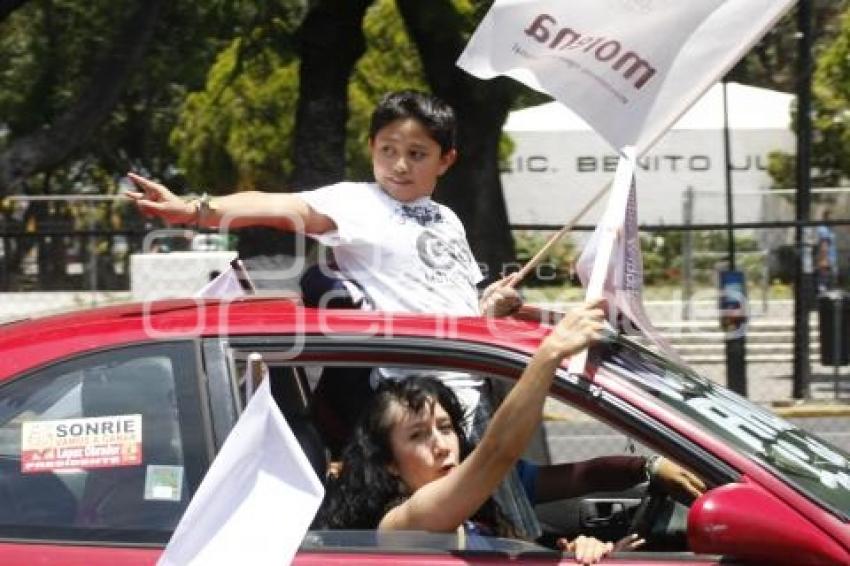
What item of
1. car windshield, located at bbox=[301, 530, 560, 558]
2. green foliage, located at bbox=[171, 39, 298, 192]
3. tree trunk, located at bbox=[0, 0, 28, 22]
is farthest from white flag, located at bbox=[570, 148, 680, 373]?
green foliage, located at bbox=[171, 39, 298, 192]

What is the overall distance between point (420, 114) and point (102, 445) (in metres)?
1.33

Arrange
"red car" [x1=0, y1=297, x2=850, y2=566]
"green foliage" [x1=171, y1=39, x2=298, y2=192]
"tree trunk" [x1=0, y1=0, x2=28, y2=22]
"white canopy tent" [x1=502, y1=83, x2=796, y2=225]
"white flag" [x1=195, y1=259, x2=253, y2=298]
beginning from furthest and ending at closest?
"green foliage" [x1=171, y1=39, x2=298, y2=192] → "white canopy tent" [x1=502, y1=83, x2=796, y2=225] → "tree trunk" [x1=0, y1=0, x2=28, y2=22] → "white flag" [x1=195, y1=259, x2=253, y2=298] → "red car" [x1=0, y1=297, x2=850, y2=566]

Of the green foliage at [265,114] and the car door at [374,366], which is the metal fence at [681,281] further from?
the car door at [374,366]

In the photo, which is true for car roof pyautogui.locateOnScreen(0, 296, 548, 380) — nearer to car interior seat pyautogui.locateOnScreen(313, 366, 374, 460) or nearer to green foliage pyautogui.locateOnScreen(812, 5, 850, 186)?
car interior seat pyautogui.locateOnScreen(313, 366, 374, 460)

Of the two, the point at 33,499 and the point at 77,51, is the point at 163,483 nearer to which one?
the point at 33,499

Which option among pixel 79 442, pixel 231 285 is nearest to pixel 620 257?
pixel 231 285

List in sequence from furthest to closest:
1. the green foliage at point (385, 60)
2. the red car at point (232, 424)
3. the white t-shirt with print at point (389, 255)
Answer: the green foliage at point (385, 60), the white t-shirt with print at point (389, 255), the red car at point (232, 424)

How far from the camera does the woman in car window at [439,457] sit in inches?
137

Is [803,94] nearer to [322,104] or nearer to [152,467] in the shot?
[322,104]

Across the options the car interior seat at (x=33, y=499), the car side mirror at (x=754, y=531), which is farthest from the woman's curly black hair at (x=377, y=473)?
the car side mirror at (x=754, y=531)

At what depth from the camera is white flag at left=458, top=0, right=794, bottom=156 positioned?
3.98 m

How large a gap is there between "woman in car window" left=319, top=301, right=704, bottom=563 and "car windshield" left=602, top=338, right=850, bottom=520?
0.18 metres

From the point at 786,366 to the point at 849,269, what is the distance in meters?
0.95

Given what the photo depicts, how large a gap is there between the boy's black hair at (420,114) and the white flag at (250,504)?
1.19 metres
